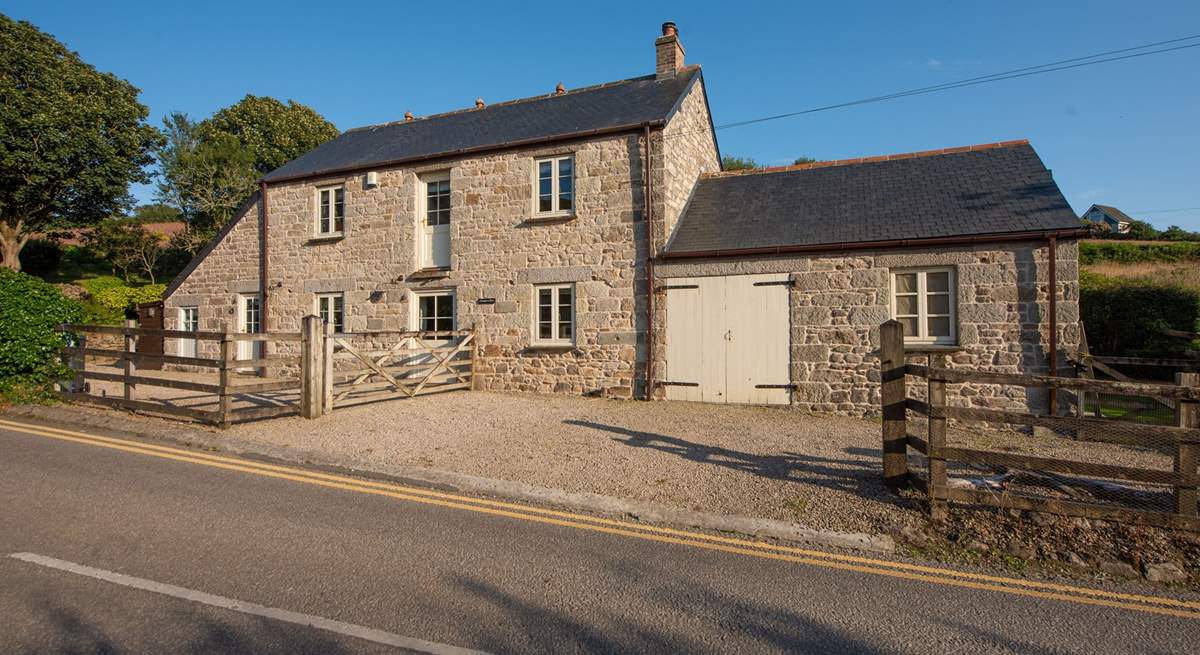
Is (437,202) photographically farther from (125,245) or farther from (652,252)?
(125,245)

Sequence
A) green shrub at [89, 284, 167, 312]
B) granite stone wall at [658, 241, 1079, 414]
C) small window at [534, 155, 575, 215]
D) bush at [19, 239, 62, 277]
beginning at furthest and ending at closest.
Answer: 1. bush at [19, 239, 62, 277]
2. green shrub at [89, 284, 167, 312]
3. small window at [534, 155, 575, 215]
4. granite stone wall at [658, 241, 1079, 414]

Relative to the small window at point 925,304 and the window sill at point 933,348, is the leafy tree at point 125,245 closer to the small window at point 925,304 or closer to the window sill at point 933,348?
the small window at point 925,304

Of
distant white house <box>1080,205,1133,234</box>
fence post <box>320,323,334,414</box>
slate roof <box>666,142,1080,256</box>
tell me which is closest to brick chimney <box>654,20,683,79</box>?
slate roof <box>666,142,1080,256</box>

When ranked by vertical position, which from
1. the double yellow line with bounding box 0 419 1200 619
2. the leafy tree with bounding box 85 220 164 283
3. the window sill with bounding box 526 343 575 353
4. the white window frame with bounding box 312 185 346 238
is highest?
the leafy tree with bounding box 85 220 164 283

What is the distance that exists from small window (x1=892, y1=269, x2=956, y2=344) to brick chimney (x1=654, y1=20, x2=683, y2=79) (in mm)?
8081

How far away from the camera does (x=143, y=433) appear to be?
8500 mm

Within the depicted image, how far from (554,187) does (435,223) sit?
3465 millimetres

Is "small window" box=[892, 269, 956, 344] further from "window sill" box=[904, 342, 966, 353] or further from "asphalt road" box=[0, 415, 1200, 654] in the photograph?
"asphalt road" box=[0, 415, 1200, 654]

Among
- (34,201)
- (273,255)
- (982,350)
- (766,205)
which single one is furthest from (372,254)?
(34,201)

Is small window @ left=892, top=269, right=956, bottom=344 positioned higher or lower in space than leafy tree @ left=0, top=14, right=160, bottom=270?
lower

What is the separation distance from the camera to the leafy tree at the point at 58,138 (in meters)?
24.1

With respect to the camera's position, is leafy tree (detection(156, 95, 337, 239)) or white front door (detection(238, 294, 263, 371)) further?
leafy tree (detection(156, 95, 337, 239))

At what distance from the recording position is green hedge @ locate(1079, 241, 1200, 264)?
24875 millimetres

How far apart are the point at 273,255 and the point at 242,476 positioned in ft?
41.1
